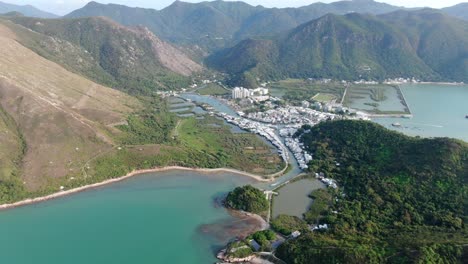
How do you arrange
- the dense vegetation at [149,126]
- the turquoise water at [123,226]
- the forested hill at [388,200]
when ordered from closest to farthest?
the forested hill at [388,200]
the turquoise water at [123,226]
the dense vegetation at [149,126]

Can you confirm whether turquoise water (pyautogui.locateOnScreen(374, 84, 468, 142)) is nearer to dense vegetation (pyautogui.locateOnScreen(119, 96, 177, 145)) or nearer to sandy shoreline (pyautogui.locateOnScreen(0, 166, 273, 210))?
sandy shoreline (pyautogui.locateOnScreen(0, 166, 273, 210))

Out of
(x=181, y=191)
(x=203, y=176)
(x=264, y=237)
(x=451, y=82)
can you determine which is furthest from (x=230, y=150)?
(x=451, y=82)

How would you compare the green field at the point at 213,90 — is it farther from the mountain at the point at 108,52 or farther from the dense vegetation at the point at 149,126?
the dense vegetation at the point at 149,126

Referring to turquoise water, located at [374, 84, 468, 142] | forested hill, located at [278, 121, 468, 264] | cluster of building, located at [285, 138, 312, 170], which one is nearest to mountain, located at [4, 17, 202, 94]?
cluster of building, located at [285, 138, 312, 170]

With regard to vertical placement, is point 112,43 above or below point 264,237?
above

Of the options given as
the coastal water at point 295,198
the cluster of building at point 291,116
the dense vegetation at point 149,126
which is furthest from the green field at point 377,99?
the coastal water at point 295,198

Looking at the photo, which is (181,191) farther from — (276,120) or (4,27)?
(4,27)
